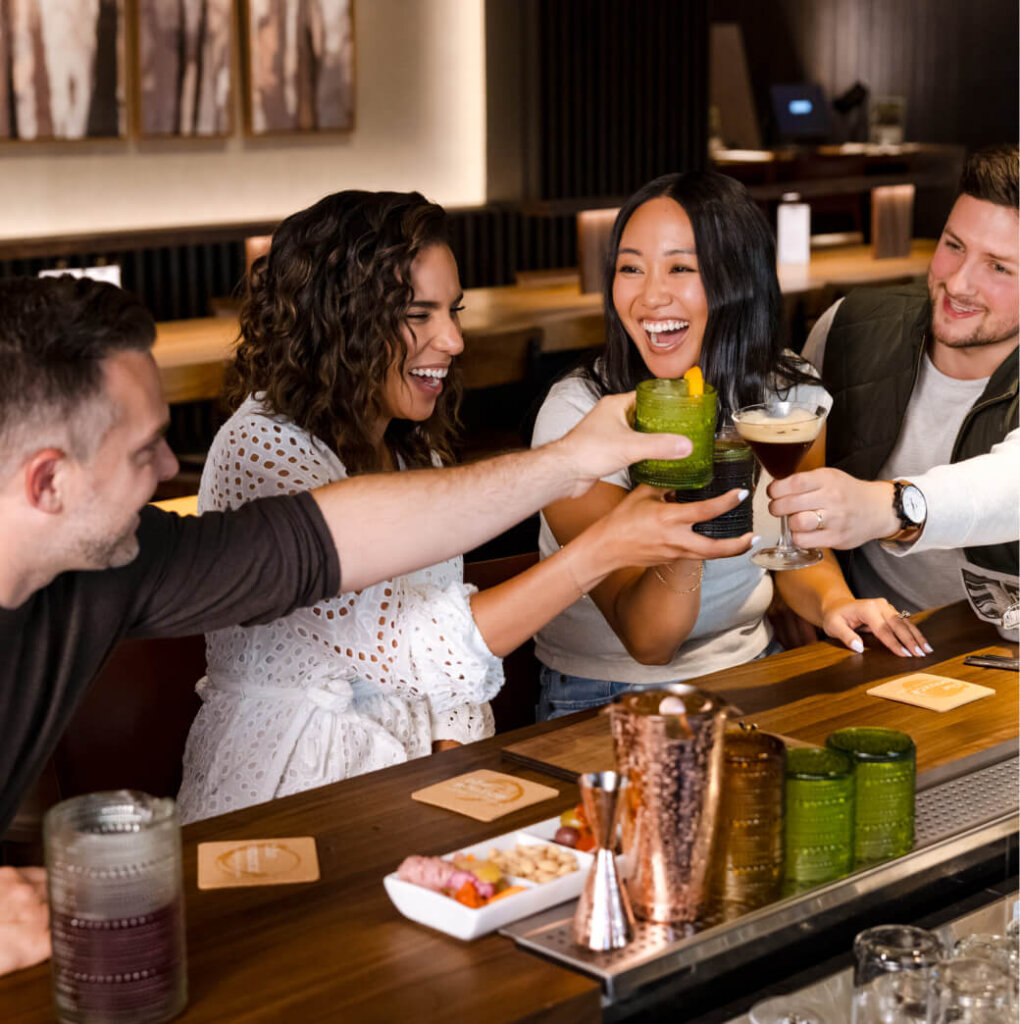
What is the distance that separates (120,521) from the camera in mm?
1525

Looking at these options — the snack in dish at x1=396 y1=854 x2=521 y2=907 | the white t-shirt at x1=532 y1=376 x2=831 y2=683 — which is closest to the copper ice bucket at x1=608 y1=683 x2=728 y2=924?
the snack in dish at x1=396 y1=854 x2=521 y2=907

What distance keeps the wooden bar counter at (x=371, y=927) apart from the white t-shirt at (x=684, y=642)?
24.3 inches

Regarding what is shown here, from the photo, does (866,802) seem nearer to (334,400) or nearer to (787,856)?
(787,856)

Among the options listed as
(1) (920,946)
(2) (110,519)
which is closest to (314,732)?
(2) (110,519)

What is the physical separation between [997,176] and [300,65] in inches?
199

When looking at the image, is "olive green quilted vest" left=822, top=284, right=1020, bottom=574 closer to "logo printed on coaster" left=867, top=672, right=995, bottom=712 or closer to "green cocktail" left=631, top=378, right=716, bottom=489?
"logo printed on coaster" left=867, top=672, right=995, bottom=712

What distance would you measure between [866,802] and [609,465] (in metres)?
0.59

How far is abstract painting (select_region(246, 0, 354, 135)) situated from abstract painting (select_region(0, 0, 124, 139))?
73 cm

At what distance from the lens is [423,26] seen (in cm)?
773

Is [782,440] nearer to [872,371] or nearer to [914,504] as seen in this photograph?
[914,504]

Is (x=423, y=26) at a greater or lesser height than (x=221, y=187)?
greater

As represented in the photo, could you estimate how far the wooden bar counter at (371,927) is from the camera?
1299 mm

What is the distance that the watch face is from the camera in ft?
7.21

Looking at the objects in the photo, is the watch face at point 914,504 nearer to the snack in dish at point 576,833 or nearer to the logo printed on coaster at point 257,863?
the snack in dish at point 576,833
